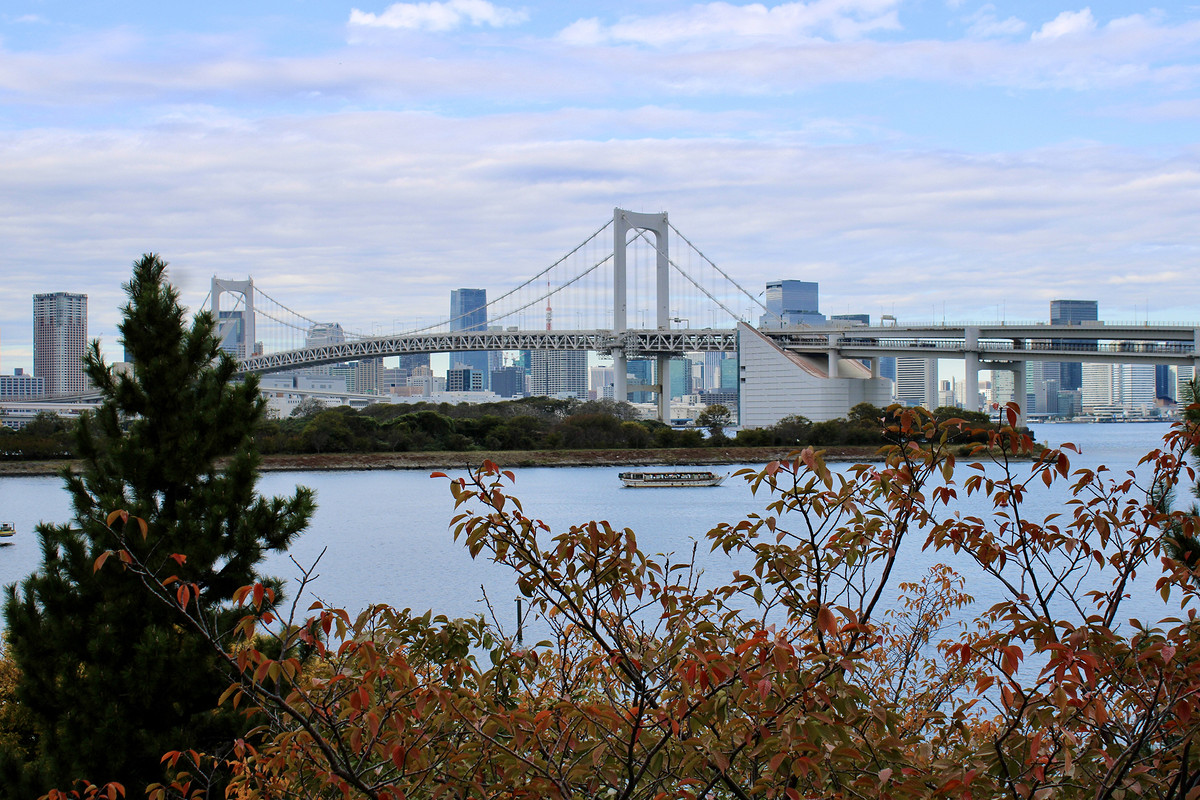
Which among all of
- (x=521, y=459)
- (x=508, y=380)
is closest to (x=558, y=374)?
(x=508, y=380)

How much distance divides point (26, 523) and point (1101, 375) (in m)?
98.1

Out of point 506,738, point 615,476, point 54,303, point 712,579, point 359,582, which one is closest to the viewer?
point 506,738

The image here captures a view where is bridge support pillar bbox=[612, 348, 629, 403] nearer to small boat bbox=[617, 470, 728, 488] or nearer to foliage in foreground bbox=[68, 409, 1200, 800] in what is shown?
small boat bbox=[617, 470, 728, 488]

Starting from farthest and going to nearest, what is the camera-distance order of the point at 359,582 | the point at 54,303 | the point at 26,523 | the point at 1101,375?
1. the point at 1101,375
2. the point at 54,303
3. the point at 26,523
4. the point at 359,582

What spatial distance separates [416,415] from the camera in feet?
143

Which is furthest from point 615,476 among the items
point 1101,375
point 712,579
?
point 1101,375

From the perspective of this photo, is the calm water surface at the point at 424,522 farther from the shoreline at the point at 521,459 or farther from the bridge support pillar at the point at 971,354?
the bridge support pillar at the point at 971,354

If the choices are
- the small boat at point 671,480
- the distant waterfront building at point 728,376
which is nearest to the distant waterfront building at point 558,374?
the distant waterfront building at point 728,376

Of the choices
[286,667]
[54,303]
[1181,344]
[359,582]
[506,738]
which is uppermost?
[54,303]

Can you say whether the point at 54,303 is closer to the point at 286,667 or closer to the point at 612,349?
the point at 612,349

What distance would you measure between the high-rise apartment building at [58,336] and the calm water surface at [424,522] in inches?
2163

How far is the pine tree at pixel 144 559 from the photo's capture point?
4.91 metres

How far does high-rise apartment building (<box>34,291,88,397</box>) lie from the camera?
8556cm

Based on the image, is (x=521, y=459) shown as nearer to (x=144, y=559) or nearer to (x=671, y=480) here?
(x=671, y=480)
